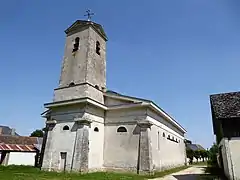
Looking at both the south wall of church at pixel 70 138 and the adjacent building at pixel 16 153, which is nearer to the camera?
the south wall of church at pixel 70 138

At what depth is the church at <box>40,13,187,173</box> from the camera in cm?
1784

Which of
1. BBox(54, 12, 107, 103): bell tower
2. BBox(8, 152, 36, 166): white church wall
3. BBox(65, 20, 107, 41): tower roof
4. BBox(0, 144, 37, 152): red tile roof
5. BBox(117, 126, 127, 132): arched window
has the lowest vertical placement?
BBox(8, 152, 36, 166): white church wall

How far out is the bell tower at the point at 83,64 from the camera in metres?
19.9

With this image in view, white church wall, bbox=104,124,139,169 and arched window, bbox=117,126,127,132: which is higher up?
arched window, bbox=117,126,127,132

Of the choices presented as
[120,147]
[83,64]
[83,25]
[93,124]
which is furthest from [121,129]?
[83,25]

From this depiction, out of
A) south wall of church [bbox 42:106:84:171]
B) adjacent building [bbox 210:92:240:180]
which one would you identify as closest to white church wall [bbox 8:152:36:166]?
south wall of church [bbox 42:106:84:171]

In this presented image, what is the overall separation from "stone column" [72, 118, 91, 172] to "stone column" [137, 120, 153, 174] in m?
4.47

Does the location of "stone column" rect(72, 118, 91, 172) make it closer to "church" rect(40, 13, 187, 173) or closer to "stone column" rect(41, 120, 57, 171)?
"church" rect(40, 13, 187, 173)

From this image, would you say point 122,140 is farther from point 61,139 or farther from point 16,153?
point 16,153

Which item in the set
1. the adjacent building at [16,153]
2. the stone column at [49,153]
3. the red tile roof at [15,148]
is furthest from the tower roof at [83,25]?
the red tile roof at [15,148]

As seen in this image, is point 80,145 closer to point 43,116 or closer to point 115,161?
point 115,161

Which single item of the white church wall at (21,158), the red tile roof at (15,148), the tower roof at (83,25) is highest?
the tower roof at (83,25)

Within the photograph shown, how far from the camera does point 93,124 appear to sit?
62.1ft

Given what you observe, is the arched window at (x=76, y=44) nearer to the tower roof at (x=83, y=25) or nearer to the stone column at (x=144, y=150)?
the tower roof at (x=83, y=25)
